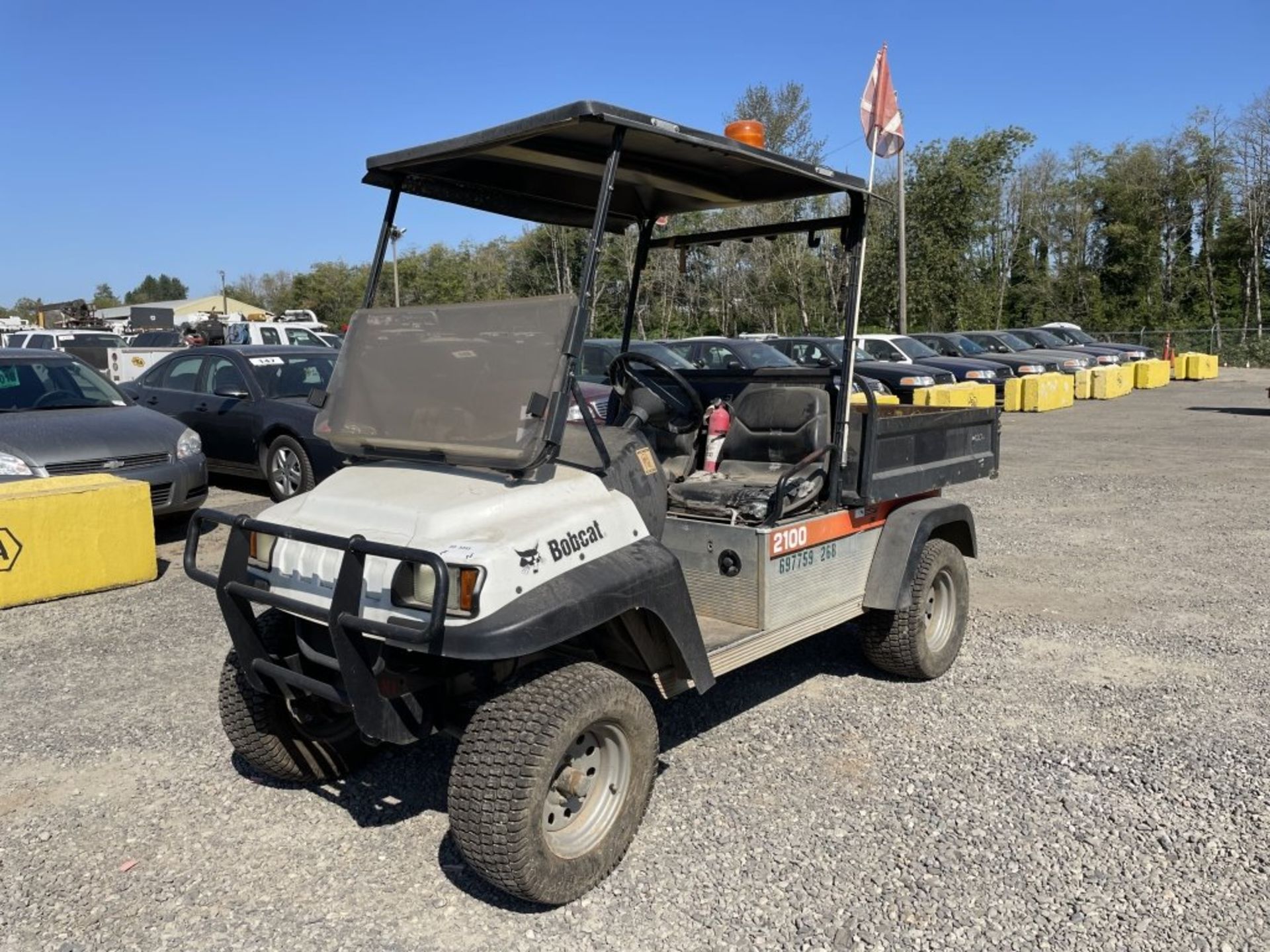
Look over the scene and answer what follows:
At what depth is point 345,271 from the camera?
74250 millimetres

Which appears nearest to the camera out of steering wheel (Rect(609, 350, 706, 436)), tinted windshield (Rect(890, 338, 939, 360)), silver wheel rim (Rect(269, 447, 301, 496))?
steering wheel (Rect(609, 350, 706, 436))

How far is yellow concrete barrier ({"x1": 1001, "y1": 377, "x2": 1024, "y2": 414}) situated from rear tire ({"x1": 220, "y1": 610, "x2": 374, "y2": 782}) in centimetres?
1847

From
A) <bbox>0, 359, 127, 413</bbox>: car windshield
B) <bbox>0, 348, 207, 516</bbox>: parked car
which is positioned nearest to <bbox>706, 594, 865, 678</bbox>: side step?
<bbox>0, 348, 207, 516</bbox>: parked car

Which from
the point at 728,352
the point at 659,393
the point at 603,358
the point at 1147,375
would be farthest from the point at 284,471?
the point at 1147,375

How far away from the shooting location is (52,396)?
8.31 meters

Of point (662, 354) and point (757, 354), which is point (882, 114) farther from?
point (757, 354)

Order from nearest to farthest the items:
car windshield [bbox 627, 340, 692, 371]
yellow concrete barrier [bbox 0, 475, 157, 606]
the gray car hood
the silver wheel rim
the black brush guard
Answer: the black brush guard
car windshield [bbox 627, 340, 692, 371]
yellow concrete barrier [bbox 0, 475, 157, 606]
the gray car hood
the silver wheel rim

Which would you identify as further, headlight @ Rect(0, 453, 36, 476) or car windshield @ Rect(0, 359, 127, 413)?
car windshield @ Rect(0, 359, 127, 413)

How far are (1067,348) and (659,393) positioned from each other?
25082mm

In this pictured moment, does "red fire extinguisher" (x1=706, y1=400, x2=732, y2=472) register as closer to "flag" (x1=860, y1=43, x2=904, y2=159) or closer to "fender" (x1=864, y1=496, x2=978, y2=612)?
"fender" (x1=864, y1=496, x2=978, y2=612)

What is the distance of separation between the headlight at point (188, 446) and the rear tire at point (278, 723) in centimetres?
485

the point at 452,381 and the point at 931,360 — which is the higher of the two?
the point at 931,360

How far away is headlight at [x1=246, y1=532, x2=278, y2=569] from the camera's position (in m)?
3.34

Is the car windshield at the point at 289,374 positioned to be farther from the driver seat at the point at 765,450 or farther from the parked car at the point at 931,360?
the parked car at the point at 931,360
